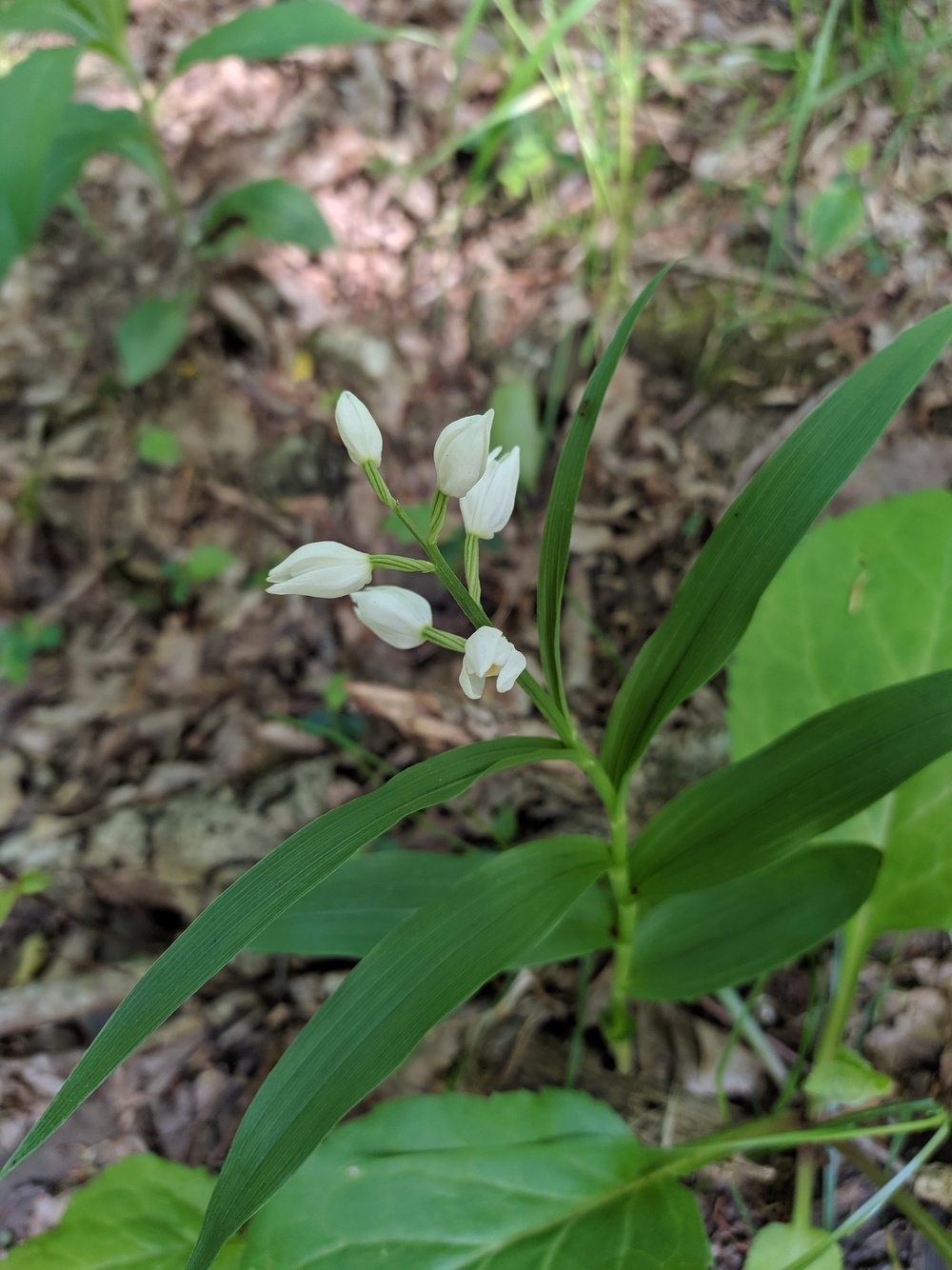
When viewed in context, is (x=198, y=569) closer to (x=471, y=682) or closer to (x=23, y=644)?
(x=23, y=644)

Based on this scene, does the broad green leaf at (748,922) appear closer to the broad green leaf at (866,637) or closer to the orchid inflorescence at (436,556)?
the broad green leaf at (866,637)

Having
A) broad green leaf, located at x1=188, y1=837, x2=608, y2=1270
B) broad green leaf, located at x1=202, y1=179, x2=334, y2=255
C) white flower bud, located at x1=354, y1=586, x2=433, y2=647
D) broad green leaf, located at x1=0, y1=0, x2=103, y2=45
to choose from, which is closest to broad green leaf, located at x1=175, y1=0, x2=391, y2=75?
broad green leaf, located at x1=0, y1=0, x2=103, y2=45

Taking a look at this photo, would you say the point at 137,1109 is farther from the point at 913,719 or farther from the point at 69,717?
the point at 913,719

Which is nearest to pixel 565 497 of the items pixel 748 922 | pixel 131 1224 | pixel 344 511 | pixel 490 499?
pixel 490 499

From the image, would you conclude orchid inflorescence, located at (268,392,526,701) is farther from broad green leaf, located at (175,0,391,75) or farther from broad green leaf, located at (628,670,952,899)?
broad green leaf, located at (175,0,391,75)

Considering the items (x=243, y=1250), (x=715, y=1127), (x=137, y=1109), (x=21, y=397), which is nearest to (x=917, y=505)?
(x=715, y=1127)
